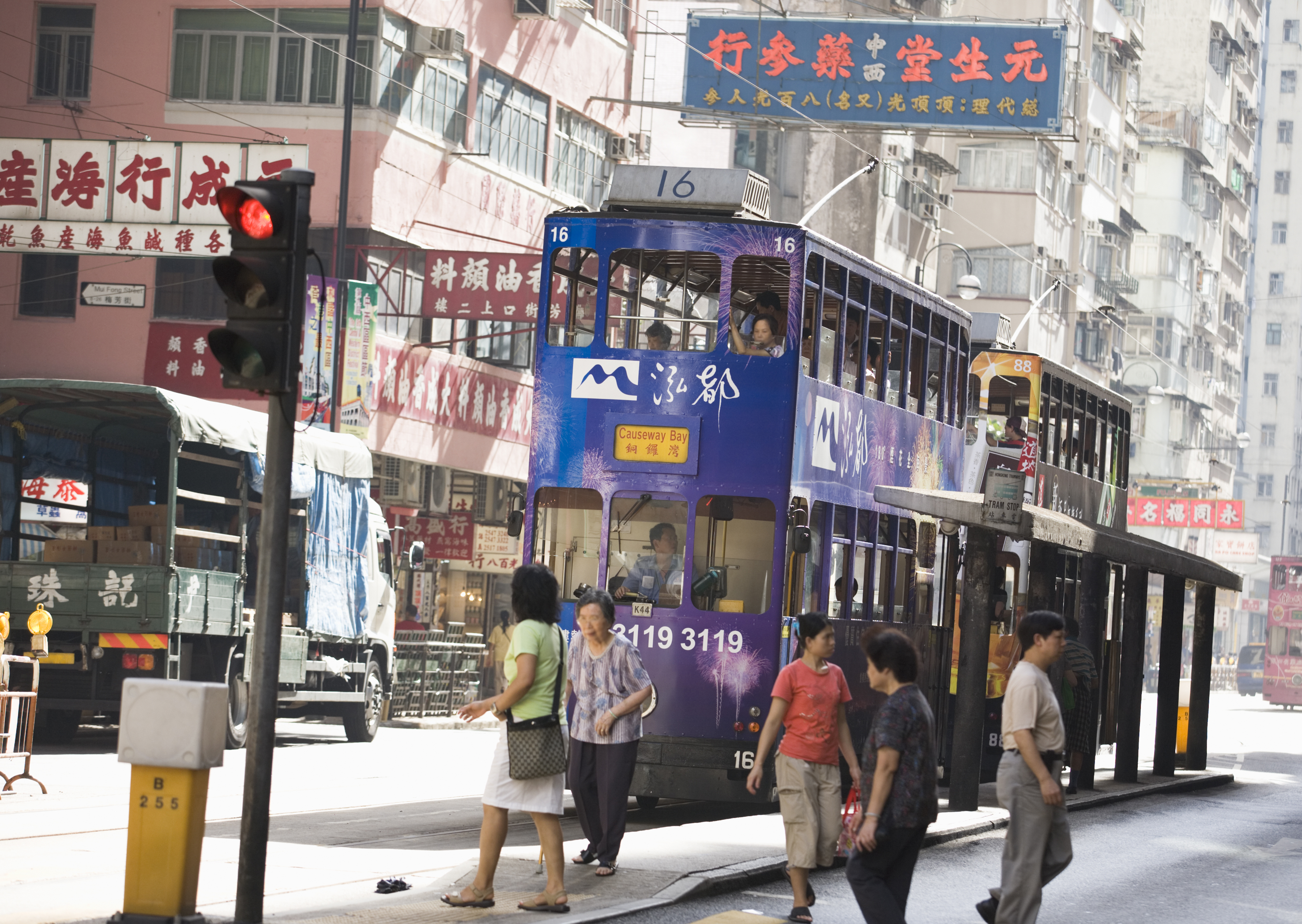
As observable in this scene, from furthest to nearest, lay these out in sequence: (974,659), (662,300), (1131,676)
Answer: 1. (1131,676)
2. (974,659)
3. (662,300)

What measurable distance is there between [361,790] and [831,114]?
18968 millimetres

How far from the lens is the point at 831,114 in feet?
110

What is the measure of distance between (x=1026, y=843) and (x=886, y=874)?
93 cm

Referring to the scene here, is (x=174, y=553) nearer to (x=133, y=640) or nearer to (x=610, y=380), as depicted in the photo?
(x=133, y=640)

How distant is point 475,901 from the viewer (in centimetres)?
996

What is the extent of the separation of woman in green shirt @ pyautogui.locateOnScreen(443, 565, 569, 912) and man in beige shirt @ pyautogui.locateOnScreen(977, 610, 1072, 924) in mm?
2160

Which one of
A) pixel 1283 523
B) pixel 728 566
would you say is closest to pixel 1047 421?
pixel 728 566

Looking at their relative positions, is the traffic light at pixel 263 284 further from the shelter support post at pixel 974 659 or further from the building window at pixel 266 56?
the building window at pixel 266 56

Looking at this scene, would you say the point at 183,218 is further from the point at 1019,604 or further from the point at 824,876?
the point at 824,876

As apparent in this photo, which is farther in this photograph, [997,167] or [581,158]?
[997,167]

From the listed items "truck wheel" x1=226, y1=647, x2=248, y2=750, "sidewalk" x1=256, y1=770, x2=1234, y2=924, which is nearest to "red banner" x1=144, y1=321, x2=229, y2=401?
"truck wheel" x1=226, y1=647, x2=248, y2=750

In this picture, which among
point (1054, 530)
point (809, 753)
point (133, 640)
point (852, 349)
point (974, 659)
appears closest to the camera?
point (809, 753)

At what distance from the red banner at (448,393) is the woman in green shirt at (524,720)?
20.1 metres

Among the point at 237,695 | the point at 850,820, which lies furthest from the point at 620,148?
the point at 850,820
